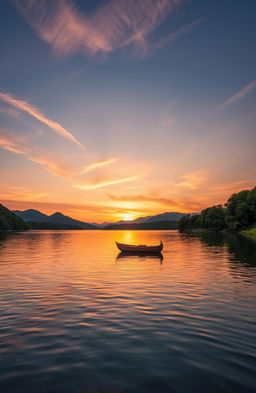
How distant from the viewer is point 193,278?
2911 cm

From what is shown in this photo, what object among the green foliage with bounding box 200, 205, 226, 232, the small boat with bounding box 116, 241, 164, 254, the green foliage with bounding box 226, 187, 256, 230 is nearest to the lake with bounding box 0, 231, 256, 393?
the small boat with bounding box 116, 241, 164, 254

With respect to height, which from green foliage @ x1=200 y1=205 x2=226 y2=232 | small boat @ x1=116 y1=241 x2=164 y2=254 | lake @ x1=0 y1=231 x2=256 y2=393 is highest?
green foliage @ x1=200 y1=205 x2=226 y2=232

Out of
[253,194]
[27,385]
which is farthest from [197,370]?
[253,194]

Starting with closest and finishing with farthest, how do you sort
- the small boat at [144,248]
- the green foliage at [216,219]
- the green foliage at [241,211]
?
the small boat at [144,248] < the green foliage at [241,211] < the green foliage at [216,219]

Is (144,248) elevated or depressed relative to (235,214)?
depressed

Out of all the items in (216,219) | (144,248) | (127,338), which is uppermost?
(216,219)

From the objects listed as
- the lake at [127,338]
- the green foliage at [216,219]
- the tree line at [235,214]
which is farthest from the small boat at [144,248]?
the green foliage at [216,219]

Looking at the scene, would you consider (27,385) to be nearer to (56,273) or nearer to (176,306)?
(176,306)

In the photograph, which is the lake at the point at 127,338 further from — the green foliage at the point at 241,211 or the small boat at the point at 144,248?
A: the green foliage at the point at 241,211

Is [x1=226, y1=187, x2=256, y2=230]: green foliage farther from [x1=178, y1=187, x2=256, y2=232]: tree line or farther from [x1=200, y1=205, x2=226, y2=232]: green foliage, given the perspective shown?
[x1=200, y1=205, x2=226, y2=232]: green foliage

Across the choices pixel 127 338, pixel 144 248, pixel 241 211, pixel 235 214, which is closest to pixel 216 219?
pixel 235 214

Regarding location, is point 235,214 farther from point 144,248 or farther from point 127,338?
point 127,338

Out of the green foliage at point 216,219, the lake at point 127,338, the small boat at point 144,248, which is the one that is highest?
the green foliage at point 216,219

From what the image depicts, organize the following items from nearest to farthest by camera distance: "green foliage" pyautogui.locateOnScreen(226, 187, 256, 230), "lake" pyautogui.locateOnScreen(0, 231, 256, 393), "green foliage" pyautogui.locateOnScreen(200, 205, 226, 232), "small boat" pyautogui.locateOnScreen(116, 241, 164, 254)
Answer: "lake" pyautogui.locateOnScreen(0, 231, 256, 393)
"small boat" pyautogui.locateOnScreen(116, 241, 164, 254)
"green foliage" pyautogui.locateOnScreen(226, 187, 256, 230)
"green foliage" pyautogui.locateOnScreen(200, 205, 226, 232)
